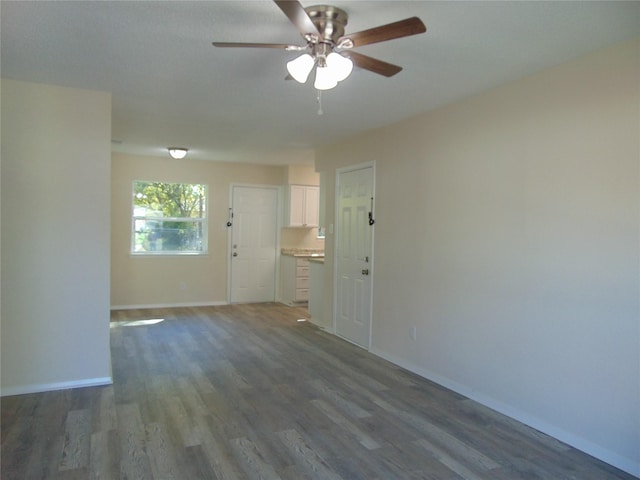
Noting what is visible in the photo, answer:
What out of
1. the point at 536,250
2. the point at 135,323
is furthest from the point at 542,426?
the point at 135,323

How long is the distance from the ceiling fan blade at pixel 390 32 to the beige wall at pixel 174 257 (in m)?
5.60

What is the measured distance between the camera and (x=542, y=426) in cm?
294

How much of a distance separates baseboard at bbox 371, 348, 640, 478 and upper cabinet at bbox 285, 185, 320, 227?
410 cm

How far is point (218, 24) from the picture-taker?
2375mm

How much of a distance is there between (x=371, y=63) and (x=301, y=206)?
5.48 m

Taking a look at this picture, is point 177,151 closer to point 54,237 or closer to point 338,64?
point 54,237

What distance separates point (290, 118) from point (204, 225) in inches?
142

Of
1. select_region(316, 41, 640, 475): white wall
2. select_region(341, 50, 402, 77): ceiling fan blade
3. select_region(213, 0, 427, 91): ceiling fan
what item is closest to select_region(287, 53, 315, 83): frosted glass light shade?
select_region(213, 0, 427, 91): ceiling fan

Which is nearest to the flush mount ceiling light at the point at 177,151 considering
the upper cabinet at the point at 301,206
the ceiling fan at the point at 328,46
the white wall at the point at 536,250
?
the upper cabinet at the point at 301,206

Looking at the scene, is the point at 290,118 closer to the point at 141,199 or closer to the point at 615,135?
the point at 615,135

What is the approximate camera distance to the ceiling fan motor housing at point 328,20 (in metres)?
2.17

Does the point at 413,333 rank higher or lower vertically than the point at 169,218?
lower

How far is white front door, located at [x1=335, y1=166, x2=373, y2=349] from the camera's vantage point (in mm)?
4906

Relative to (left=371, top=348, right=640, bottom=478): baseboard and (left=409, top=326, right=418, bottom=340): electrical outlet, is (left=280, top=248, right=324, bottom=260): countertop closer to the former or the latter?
(left=409, top=326, right=418, bottom=340): electrical outlet
